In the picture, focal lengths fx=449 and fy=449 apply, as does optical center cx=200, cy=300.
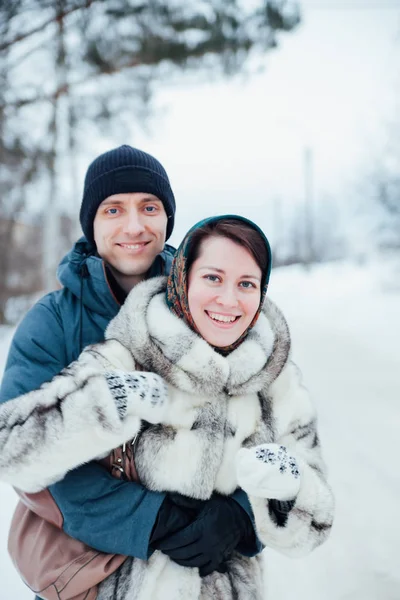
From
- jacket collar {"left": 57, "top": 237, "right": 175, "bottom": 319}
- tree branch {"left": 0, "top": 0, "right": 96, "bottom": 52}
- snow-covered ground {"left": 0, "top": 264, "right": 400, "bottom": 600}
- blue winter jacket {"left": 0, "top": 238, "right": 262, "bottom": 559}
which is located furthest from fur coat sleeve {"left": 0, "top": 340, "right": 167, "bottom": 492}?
tree branch {"left": 0, "top": 0, "right": 96, "bottom": 52}

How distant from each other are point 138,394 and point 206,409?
28cm

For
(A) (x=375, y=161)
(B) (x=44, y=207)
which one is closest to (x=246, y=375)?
(B) (x=44, y=207)

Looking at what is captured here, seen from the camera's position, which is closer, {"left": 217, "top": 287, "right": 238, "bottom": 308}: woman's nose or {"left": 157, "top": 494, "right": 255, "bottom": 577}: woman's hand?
{"left": 157, "top": 494, "right": 255, "bottom": 577}: woman's hand

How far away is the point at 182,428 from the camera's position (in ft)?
4.37

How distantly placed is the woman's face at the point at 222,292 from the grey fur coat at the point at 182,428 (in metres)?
0.06

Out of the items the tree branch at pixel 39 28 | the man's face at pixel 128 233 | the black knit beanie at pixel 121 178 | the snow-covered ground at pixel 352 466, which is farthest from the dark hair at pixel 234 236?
the tree branch at pixel 39 28

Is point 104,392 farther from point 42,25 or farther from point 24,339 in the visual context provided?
point 42,25

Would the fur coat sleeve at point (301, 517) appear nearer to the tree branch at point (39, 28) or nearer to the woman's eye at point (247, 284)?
the woman's eye at point (247, 284)

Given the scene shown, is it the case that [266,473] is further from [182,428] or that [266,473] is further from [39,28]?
[39,28]

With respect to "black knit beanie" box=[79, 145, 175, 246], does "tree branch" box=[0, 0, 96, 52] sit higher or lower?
higher

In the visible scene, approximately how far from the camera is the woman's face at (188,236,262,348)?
142 centimetres

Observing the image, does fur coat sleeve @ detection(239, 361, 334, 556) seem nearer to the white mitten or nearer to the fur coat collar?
the white mitten

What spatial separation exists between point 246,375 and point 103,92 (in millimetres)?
7030

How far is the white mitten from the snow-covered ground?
1.53 meters
